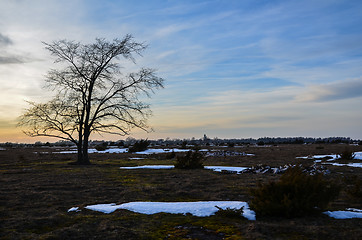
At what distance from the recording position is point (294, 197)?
5.30 metres

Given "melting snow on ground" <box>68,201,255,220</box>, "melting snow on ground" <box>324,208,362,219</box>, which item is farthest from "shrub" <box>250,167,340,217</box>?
"melting snow on ground" <box>68,201,255,220</box>

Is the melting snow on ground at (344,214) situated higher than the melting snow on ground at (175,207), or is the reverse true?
the melting snow on ground at (175,207)

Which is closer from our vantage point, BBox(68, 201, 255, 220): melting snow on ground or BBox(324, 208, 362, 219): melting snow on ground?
BBox(324, 208, 362, 219): melting snow on ground

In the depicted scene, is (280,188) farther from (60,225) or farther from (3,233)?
(3,233)

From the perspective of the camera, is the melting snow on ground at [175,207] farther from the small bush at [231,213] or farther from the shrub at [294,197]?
the shrub at [294,197]

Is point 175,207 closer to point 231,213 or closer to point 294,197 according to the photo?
point 231,213

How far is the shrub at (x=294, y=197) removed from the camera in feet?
17.2

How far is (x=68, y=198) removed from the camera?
758 centimetres

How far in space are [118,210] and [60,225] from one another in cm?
120

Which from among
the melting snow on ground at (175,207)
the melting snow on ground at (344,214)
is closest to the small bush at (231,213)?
the melting snow on ground at (175,207)

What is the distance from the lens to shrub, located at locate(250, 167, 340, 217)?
525cm

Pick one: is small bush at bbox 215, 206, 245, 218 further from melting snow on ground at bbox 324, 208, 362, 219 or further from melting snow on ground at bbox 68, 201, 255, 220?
melting snow on ground at bbox 324, 208, 362, 219

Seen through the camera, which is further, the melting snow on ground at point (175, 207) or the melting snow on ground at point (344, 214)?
the melting snow on ground at point (175, 207)

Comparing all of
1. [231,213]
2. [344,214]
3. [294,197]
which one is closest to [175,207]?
[231,213]
